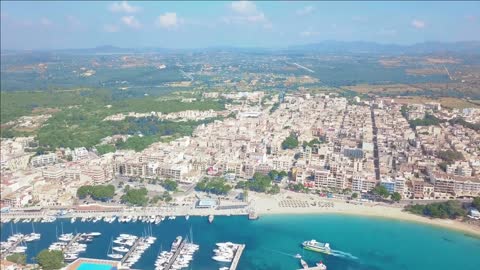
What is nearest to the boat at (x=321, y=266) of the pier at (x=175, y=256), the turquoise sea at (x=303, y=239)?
the turquoise sea at (x=303, y=239)

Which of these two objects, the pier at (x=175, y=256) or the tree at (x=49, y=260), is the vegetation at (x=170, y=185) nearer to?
the pier at (x=175, y=256)

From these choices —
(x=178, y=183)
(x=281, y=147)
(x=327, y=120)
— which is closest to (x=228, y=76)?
(x=327, y=120)

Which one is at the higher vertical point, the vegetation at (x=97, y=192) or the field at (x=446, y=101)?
the field at (x=446, y=101)

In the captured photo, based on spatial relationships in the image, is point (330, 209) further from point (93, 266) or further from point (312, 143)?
point (93, 266)

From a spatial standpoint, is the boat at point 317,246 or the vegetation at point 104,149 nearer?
the boat at point 317,246

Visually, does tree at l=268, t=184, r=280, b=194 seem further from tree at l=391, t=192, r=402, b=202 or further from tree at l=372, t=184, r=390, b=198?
tree at l=391, t=192, r=402, b=202

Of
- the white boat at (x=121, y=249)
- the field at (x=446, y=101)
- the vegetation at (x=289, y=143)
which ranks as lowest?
the white boat at (x=121, y=249)

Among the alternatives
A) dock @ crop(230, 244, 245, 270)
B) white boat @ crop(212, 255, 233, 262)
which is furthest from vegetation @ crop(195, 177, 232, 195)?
white boat @ crop(212, 255, 233, 262)
